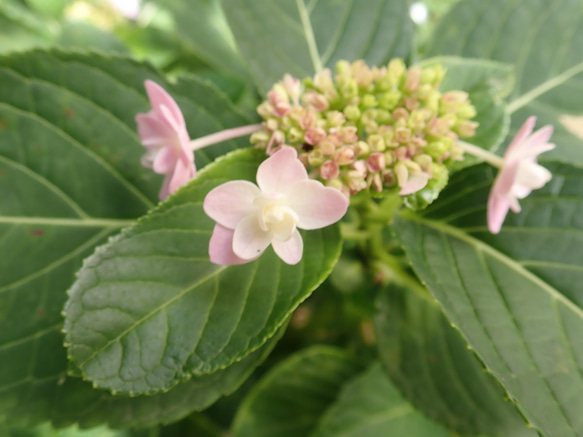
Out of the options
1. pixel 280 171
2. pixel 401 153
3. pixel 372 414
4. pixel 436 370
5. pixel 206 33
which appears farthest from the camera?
pixel 206 33

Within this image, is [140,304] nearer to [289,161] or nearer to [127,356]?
[127,356]

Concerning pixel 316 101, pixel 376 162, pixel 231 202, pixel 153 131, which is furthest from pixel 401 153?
pixel 153 131

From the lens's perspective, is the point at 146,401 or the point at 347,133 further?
the point at 146,401

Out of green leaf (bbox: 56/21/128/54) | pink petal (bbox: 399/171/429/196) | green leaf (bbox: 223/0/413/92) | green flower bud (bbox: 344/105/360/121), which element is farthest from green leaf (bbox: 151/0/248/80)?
pink petal (bbox: 399/171/429/196)

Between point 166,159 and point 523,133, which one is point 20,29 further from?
point 523,133

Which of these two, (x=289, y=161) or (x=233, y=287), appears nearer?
(x=289, y=161)

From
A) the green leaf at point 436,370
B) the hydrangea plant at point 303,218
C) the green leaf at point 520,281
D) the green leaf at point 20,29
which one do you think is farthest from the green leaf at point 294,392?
the green leaf at point 20,29

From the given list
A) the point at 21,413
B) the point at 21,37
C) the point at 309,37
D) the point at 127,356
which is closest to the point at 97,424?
the point at 21,413

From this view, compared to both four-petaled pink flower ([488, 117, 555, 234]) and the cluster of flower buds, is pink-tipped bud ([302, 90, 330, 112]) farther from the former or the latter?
four-petaled pink flower ([488, 117, 555, 234])
